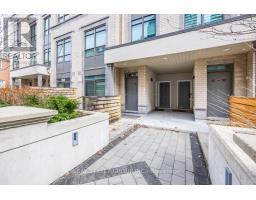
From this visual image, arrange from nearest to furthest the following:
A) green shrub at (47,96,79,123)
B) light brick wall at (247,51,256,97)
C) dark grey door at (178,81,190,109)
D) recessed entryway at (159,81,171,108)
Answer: green shrub at (47,96,79,123) < light brick wall at (247,51,256,97) < dark grey door at (178,81,190,109) < recessed entryway at (159,81,171,108)

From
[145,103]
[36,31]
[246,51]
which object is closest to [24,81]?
[36,31]

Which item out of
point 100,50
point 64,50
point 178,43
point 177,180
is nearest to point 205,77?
point 178,43

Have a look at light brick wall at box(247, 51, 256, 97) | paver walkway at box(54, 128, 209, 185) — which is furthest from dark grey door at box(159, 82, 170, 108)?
paver walkway at box(54, 128, 209, 185)

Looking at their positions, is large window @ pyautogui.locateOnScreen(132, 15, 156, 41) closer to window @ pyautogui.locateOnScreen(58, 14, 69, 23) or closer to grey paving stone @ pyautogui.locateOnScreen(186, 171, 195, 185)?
window @ pyautogui.locateOnScreen(58, 14, 69, 23)

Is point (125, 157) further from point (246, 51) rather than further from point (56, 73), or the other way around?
point (56, 73)

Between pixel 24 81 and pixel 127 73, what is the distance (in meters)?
16.4

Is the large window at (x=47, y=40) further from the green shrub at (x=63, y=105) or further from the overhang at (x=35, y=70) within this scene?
the green shrub at (x=63, y=105)

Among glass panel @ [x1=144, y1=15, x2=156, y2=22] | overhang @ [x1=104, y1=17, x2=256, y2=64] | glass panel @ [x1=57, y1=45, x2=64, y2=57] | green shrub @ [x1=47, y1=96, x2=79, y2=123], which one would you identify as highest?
glass panel @ [x1=144, y1=15, x2=156, y2=22]

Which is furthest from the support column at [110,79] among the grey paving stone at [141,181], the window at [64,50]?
the grey paving stone at [141,181]

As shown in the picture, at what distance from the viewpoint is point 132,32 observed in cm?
1006

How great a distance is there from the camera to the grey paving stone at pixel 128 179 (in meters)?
2.56

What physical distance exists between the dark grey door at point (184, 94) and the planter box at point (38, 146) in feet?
32.4

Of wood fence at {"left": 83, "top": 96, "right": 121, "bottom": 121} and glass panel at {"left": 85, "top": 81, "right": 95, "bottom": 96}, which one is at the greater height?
glass panel at {"left": 85, "top": 81, "right": 95, "bottom": 96}

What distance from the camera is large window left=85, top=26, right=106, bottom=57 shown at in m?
10.9
